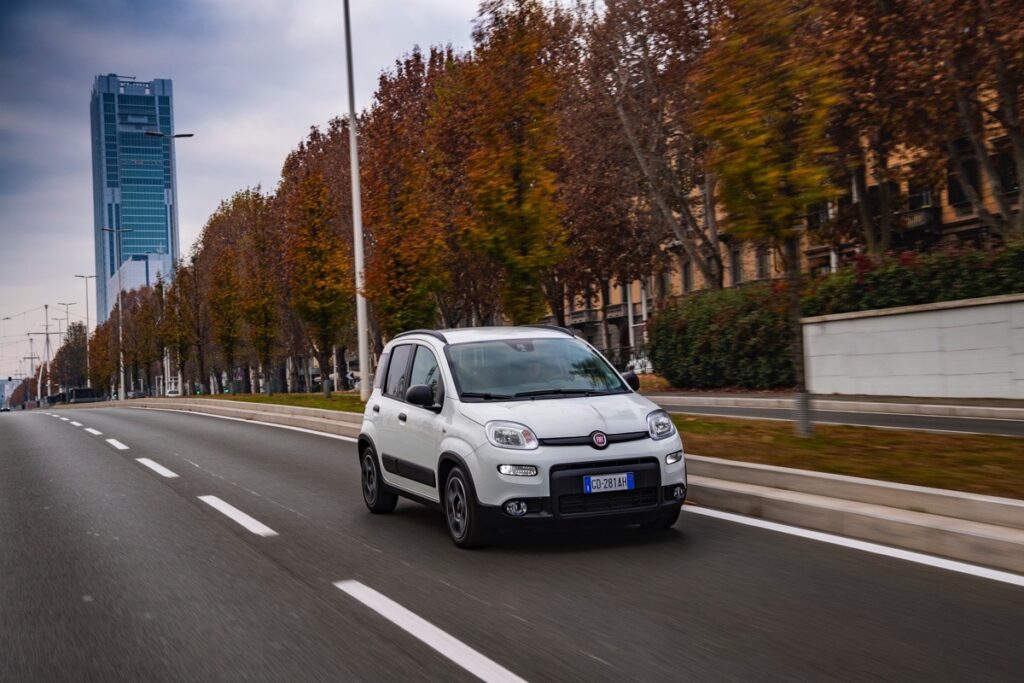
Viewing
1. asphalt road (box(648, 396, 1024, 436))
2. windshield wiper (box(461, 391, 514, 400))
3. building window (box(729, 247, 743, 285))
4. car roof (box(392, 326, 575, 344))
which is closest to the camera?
windshield wiper (box(461, 391, 514, 400))

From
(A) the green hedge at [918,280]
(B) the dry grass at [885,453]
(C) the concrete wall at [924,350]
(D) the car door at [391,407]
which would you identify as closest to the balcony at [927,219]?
(A) the green hedge at [918,280]

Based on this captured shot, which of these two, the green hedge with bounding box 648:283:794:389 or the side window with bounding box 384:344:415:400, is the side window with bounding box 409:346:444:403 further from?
the green hedge with bounding box 648:283:794:389

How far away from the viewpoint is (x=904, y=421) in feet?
53.3

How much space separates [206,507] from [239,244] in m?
53.2

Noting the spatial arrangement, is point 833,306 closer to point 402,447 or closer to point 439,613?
point 402,447

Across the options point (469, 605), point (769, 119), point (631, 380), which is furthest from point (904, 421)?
point (469, 605)

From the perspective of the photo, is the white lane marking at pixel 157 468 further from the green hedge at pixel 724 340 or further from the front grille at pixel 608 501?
the green hedge at pixel 724 340

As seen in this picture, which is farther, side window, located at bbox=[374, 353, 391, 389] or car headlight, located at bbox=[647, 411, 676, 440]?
side window, located at bbox=[374, 353, 391, 389]

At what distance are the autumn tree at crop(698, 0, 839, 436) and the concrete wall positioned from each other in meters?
9.50

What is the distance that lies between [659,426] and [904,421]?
10.1 meters

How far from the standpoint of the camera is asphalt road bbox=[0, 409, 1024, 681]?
4.67 m

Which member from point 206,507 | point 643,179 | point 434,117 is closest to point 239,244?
point 434,117

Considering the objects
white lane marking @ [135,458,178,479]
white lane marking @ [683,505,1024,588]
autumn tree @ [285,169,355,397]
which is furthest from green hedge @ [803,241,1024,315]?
autumn tree @ [285,169,355,397]

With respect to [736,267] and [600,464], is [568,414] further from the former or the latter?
[736,267]
